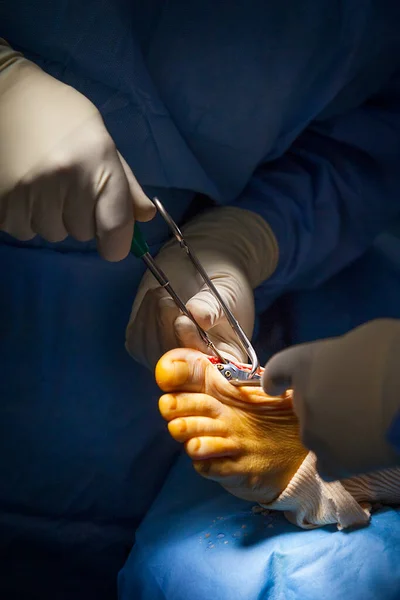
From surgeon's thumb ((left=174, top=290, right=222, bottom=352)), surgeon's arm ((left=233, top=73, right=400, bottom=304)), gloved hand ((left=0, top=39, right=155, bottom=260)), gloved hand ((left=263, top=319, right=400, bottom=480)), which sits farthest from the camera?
surgeon's arm ((left=233, top=73, right=400, bottom=304))

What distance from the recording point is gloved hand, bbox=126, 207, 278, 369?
102cm

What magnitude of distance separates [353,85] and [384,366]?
70 centimetres

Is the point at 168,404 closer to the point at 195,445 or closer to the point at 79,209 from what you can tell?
the point at 195,445

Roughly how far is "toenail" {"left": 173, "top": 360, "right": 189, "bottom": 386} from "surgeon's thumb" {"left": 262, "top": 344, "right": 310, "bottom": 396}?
0.55ft

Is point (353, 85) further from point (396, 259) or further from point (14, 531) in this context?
point (14, 531)

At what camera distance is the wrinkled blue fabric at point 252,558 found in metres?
0.91

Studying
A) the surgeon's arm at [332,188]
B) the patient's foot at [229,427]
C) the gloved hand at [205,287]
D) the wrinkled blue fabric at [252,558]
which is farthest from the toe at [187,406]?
the surgeon's arm at [332,188]

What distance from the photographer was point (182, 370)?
915mm

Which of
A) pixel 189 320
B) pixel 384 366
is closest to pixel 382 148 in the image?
pixel 189 320

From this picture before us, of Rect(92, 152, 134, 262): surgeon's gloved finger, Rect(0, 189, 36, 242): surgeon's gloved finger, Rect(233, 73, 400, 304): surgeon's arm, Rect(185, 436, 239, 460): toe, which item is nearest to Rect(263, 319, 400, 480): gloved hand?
Rect(185, 436, 239, 460): toe

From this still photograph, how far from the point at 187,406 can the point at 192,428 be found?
36mm

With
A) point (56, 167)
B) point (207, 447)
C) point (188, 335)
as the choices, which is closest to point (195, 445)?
point (207, 447)

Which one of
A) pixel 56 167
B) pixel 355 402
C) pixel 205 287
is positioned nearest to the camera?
pixel 355 402

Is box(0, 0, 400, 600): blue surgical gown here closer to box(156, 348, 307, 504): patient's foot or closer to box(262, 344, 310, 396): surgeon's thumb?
box(156, 348, 307, 504): patient's foot
